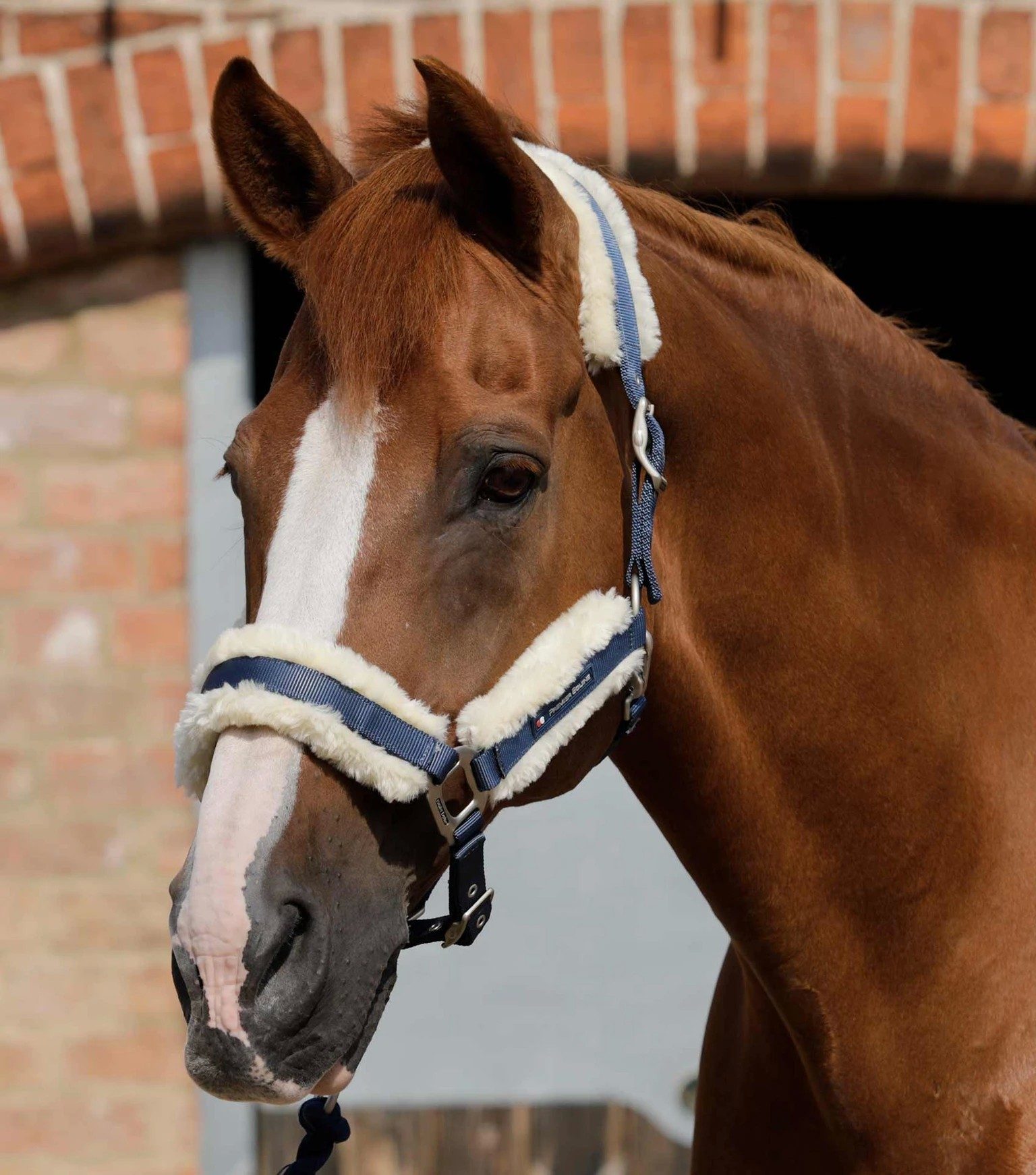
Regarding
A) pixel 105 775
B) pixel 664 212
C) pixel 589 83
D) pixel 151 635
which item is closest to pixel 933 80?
pixel 589 83

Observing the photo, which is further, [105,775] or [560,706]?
[105,775]

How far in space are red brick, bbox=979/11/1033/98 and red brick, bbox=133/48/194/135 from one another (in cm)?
157

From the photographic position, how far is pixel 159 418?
2889mm

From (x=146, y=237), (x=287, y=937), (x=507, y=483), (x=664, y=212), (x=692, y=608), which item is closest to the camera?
(x=287, y=937)

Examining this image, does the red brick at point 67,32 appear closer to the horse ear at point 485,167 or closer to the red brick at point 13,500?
the red brick at point 13,500

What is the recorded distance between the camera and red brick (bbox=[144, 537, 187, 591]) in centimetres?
288

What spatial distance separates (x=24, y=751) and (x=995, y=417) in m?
2.09

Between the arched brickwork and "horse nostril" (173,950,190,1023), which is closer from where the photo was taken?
"horse nostril" (173,950,190,1023)

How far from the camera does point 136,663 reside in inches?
113

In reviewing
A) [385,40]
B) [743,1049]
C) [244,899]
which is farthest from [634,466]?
[385,40]

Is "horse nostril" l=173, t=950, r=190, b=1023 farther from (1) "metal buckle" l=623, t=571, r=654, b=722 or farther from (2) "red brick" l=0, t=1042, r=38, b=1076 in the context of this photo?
(2) "red brick" l=0, t=1042, r=38, b=1076

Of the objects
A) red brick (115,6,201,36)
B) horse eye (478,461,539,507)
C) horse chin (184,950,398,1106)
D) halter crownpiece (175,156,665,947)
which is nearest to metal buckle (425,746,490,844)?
halter crownpiece (175,156,665,947)

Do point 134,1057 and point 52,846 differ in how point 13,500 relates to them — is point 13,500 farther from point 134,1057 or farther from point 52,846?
point 134,1057

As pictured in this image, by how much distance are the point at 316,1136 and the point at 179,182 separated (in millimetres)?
1946
